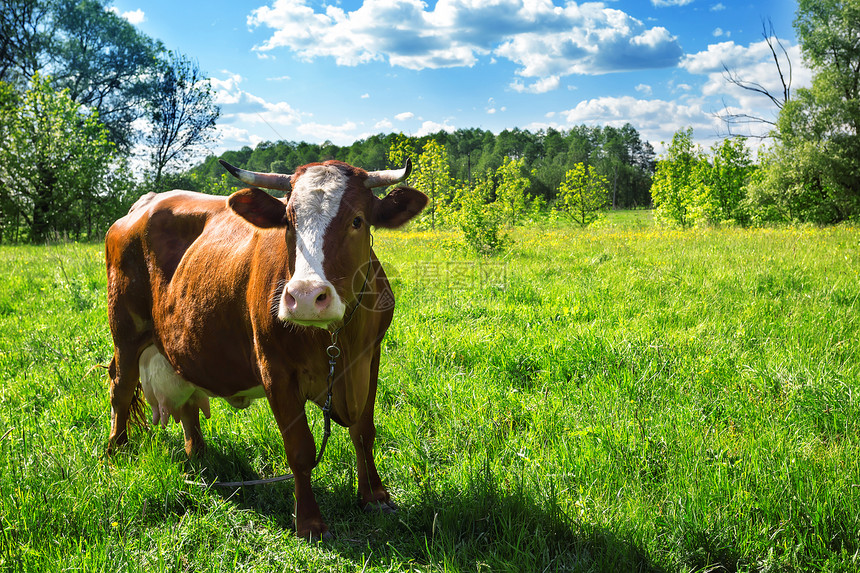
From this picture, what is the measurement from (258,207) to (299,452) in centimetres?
138

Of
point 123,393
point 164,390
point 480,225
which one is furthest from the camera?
point 480,225

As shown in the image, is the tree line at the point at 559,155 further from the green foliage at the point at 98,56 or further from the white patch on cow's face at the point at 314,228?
the white patch on cow's face at the point at 314,228

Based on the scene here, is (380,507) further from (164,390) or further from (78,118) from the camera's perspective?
(78,118)

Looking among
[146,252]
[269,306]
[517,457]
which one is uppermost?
[146,252]

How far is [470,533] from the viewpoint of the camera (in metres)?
2.62

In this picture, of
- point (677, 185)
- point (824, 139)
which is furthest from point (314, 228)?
point (824, 139)

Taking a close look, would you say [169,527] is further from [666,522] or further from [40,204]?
[40,204]

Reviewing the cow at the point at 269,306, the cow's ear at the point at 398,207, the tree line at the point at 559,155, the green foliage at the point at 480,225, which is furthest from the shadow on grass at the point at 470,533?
the tree line at the point at 559,155

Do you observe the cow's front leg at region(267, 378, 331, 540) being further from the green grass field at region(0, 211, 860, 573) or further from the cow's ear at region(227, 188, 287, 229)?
the cow's ear at region(227, 188, 287, 229)

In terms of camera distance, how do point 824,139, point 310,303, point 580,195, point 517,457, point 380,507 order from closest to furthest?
point 310,303 → point 380,507 → point 517,457 → point 824,139 → point 580,195

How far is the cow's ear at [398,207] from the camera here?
9.42 feet

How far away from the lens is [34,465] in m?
2.96

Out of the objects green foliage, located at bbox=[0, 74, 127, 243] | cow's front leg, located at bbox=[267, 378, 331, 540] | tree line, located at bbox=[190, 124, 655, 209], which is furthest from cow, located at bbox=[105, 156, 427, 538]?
tree line, located at bbox=[190, 124, 655, 209]

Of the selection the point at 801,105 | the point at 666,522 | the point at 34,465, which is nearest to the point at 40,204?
the point at 34,465
